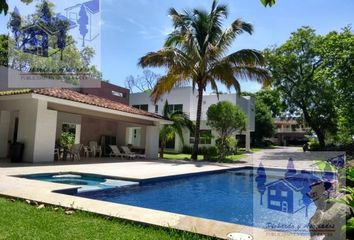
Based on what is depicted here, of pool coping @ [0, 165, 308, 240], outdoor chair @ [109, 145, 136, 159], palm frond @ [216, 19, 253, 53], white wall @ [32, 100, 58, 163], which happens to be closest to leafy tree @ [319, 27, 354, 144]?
palm frond @ [216, 19, 253, 53]

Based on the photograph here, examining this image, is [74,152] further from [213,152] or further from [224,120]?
[224,120]

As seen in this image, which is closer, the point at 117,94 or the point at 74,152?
the point at 74,152

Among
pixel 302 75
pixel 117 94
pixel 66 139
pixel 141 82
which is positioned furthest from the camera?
pixel 141 82

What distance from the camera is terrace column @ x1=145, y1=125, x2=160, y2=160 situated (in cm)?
2338

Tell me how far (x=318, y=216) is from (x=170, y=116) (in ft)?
65.9

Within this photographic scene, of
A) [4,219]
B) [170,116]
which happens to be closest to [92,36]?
[170,116]

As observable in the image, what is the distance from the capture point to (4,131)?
1714 cm

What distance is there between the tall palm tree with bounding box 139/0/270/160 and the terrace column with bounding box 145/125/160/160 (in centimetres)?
313

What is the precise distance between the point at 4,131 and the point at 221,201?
12.5 meters

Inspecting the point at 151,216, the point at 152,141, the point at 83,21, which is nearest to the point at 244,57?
the point at 152,141

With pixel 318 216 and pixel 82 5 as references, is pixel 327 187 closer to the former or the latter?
pixel 318 216

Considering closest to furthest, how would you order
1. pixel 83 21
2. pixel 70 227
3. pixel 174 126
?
pixel 70 227 → pixel 83 21 → pixel 174 126

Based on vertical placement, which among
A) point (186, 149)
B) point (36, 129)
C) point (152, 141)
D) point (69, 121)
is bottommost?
point (186, 149)

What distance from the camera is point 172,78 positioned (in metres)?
22.2
